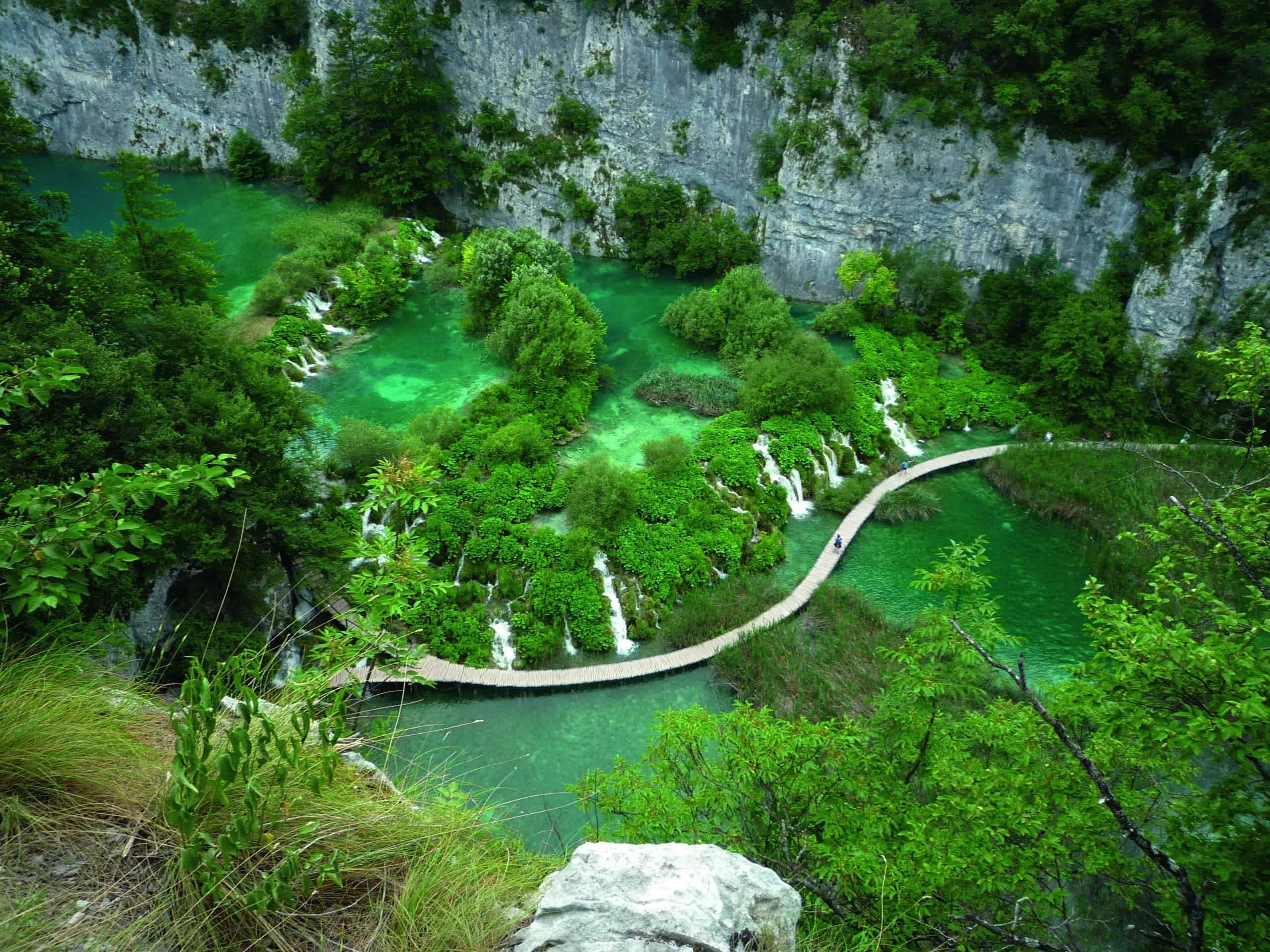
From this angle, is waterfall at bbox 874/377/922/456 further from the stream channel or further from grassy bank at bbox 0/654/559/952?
grassy bank at bbox 0/654/559/952

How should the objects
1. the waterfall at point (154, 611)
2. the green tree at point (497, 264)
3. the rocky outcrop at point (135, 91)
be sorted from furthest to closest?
1. the rocky outcrop at point (135, 91)
2. the green tree at point (497, 264)
3. the waterfall at point (154, 611)

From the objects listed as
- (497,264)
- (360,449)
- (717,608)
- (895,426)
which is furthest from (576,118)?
(717,608)

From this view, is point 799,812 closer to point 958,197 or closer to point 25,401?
point 25,401

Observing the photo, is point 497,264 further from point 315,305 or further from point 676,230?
point 676,230

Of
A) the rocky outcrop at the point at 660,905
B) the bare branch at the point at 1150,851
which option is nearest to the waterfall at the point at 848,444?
the bare branch at the point at 1150,851

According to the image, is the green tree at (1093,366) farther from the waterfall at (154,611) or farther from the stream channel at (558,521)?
the waterfall at (154,611)

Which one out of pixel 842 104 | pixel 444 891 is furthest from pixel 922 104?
pixel 444 891
